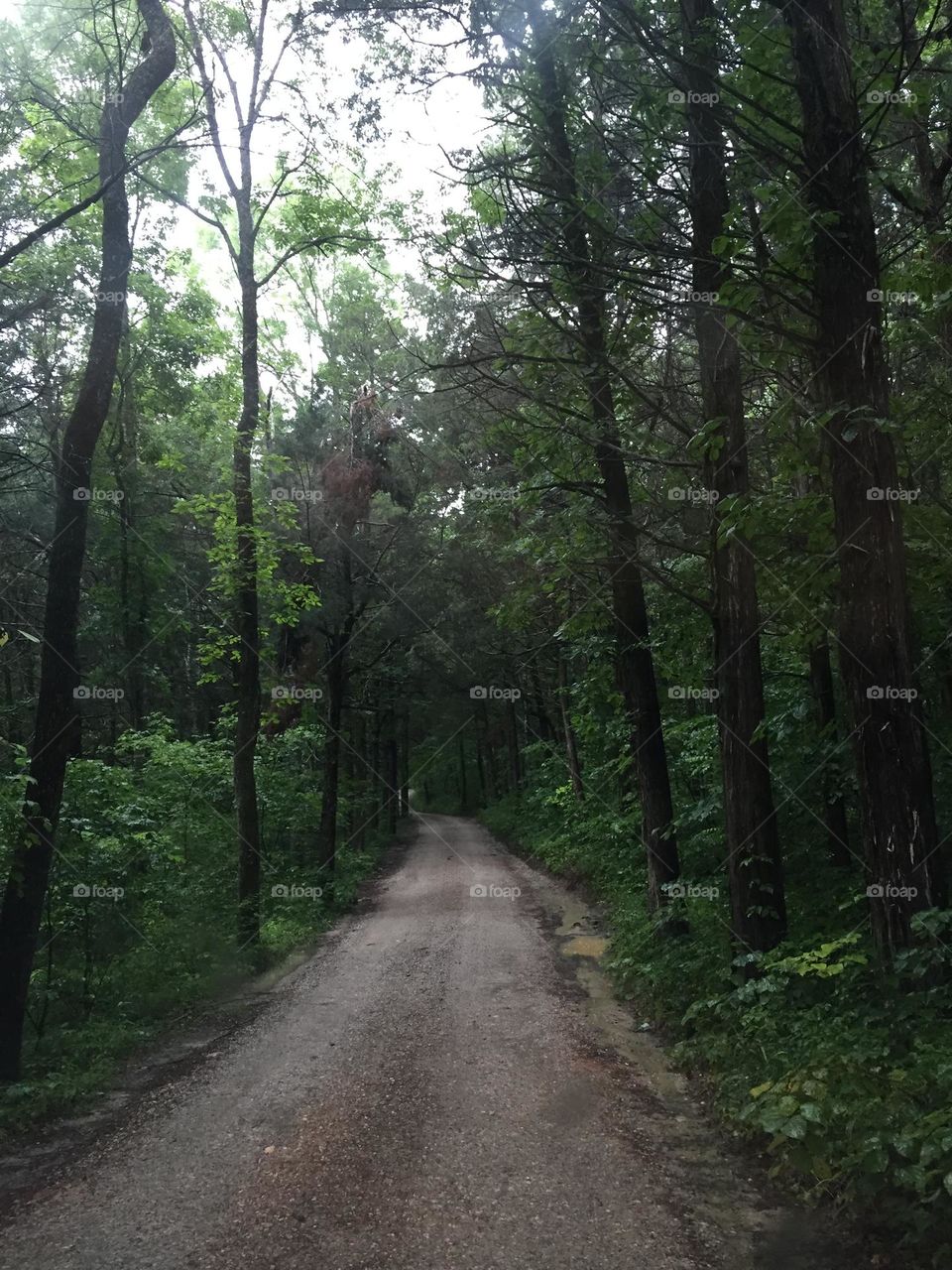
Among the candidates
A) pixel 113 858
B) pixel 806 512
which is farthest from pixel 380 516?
pixel 806 512

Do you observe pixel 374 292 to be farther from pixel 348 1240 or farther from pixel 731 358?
pixel 348 1240

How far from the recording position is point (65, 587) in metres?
7.86

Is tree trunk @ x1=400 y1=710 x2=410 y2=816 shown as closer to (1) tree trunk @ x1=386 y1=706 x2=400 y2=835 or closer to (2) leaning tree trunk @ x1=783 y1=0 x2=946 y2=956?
(1) tree trunk @ x1=386 y1=706 x2=400 y2=835

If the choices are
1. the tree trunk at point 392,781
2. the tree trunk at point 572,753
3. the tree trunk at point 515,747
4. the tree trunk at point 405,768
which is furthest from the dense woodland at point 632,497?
the tree trunk at point 405,768

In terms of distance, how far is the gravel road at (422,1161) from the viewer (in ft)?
14.1

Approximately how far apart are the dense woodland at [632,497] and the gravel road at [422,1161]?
23.3 inches

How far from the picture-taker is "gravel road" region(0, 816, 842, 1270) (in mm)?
4289

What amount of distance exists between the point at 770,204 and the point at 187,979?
31.9 ft

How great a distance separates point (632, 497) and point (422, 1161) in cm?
792

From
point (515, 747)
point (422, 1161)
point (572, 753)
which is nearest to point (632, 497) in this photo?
point (422, 1161)

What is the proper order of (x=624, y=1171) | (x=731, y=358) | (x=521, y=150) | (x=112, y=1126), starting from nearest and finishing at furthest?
(x=624, y=1171), (x=112, y=1126), (x=731, y=358), (x=521, y=150)

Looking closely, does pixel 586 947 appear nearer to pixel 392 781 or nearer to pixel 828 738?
pixel 828 738

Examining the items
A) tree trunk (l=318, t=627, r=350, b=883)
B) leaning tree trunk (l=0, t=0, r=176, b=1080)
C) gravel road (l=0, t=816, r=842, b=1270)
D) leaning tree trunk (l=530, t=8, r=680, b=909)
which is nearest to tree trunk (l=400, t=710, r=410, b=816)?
tree trunk (l=318, t=627, r=350, b=883)

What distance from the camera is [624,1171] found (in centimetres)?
509
